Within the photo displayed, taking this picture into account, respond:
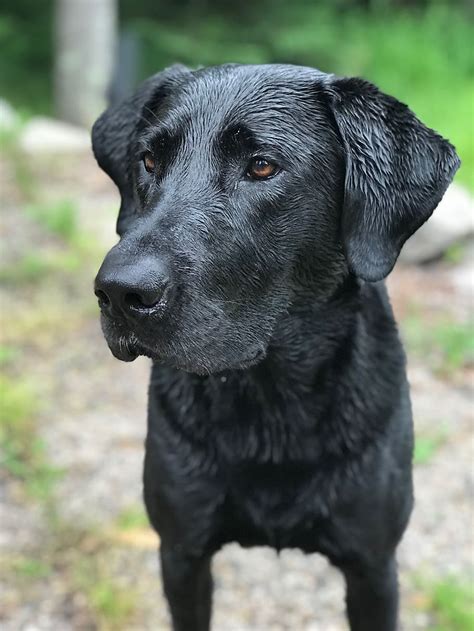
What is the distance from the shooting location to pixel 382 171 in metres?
2.05

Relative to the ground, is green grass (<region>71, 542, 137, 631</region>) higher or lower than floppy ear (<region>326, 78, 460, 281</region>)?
lower

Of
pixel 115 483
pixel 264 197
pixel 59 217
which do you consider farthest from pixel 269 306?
pixel 59 217

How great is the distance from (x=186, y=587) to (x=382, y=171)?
1266 mm

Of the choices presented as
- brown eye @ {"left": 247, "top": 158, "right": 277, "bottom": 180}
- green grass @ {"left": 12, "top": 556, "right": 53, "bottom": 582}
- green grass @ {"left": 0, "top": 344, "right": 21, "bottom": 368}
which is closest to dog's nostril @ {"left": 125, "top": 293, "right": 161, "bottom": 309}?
brown eye @ {"left": 247, "top": 158, "right": 277, "bottom": 180}

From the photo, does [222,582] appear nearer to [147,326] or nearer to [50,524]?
[50,524]

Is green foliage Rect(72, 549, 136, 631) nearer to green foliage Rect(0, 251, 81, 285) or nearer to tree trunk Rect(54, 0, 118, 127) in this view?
green foliage Rect(0, 251, 81, 285)

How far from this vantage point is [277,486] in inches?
90.0

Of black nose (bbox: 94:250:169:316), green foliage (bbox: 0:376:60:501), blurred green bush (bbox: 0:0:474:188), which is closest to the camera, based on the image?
black nose (bbox: 94:250:169:316)

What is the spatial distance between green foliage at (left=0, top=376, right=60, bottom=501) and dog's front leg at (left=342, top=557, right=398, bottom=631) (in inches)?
59.7

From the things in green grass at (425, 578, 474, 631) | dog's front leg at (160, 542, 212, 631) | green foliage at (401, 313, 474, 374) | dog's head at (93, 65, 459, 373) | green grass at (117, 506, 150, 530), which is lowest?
green grass at (425, 578, 474, 631)

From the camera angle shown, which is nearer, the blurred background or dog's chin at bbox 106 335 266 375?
dog's chin at bbox 106 335 266 375

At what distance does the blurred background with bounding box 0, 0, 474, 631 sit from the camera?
10.0ft

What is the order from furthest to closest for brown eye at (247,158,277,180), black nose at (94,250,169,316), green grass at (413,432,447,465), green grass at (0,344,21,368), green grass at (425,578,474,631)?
green grass at (0,344,21,368)
green grass at (413,432,447,465)
green grass at (425,578,474,631)
brown eye at (247,158,277,180)
black nose at (94,250,169,316)

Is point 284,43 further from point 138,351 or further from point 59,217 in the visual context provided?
point 138,351
